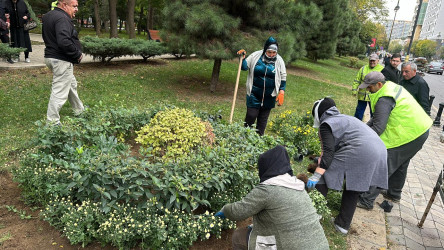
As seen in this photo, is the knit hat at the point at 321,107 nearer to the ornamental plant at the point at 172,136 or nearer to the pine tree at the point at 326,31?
the ornamental plant at the point at 172,136

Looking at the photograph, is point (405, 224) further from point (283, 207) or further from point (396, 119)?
point (283, 207)

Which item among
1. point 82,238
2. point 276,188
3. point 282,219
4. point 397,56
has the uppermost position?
point 397,56

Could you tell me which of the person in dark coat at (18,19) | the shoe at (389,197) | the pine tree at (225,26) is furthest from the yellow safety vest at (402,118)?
the person in dark coat at (18,19)

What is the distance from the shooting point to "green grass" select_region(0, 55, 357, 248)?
Answer: 14.8 ft

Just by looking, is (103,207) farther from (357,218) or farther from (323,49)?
(323,49)

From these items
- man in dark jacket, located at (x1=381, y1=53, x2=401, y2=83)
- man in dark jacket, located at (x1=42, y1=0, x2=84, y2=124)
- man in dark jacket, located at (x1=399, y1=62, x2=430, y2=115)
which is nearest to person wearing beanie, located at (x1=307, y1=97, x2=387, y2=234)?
man in dark jacket, located at (x1=399, y1=62, x2=430, y2=115)

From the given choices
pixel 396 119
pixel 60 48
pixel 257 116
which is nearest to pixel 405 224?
pixel 396 119

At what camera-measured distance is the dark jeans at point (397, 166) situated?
3539 millimetres

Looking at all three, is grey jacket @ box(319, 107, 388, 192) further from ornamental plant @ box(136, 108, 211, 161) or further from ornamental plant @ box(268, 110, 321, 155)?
ornamental plant @ box(268, 110, 321, 155)

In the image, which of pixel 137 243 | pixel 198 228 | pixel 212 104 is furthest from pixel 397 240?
pixel 212 104

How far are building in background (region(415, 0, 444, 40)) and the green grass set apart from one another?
10530 centimetres

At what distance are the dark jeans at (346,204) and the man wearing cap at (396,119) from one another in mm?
826

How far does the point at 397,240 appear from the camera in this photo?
3305 mm

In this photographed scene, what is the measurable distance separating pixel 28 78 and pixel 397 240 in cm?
762
